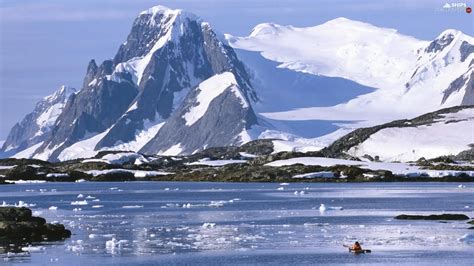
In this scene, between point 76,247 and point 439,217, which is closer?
point 76,247

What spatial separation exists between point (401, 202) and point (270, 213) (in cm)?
1943

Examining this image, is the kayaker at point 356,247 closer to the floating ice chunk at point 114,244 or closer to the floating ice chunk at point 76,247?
the floating ice chunk at point 114,244

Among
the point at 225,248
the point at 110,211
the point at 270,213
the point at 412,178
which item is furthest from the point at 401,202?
the point at 412,178

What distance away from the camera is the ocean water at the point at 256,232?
70.3m

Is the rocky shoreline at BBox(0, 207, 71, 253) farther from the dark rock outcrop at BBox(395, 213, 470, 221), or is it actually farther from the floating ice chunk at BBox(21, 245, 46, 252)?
the dark rock outcrop at BBox(395, 213, 470, 221)

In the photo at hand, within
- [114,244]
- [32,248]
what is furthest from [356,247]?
[32,248]

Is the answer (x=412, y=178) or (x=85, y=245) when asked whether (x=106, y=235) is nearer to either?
(x=85, y=245)

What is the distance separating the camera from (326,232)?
3381 inches

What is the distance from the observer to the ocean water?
70.3m

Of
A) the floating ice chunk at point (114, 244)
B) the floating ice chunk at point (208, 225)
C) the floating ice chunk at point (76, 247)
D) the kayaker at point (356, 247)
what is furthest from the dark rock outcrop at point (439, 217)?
the floating ice chunk at point (76, 247)

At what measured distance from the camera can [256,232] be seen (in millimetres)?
86438

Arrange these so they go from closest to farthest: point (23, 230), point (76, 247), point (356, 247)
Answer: point (356, 247)
point (76, 247)
point (23, 230)

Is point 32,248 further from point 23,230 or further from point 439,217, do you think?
point 439,217

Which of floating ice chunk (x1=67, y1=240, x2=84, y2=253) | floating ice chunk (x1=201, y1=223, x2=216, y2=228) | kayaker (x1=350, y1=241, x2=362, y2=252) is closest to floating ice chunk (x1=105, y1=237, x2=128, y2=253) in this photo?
floating ice chunk (x1=67, y1=240, x2=84, y2=253)
